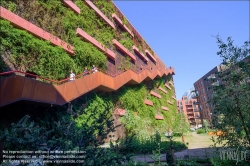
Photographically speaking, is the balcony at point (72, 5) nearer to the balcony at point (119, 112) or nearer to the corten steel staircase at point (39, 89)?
the corten steel staircase at point (39, 89)

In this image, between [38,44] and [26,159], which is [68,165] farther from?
[38,44]

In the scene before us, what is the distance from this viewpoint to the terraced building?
752 cm

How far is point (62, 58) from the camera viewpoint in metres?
11.0

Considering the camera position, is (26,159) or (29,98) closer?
(26,159)

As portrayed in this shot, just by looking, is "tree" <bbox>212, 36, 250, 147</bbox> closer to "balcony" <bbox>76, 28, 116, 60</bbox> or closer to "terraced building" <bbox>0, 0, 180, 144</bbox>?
"terraced building" <bbox>0, 0, 180, 144</bbox>

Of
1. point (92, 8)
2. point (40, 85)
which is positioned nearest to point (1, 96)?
point (40, 85)

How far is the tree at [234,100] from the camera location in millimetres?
6633

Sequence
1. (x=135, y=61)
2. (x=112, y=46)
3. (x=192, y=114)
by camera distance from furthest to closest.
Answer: (x=192, y=114) < (x=135, y=61) < (x=112, y=46)

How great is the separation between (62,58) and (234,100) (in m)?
9.74

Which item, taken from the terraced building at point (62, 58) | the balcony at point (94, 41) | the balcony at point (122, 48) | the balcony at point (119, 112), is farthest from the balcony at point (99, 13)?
the balcony at point (119, 112)

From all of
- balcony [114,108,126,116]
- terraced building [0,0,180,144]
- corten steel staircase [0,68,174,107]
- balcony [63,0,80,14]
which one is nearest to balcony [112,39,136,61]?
terraced building [0,0,180,144]

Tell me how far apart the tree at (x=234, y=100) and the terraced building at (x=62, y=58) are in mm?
5541

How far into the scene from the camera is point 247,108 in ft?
21.8

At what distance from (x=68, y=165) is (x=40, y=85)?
4756mm
